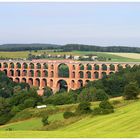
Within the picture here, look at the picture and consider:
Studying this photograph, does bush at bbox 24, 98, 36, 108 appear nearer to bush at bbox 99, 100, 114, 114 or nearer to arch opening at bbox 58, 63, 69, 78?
bush at bbox 99, 100, 114, 114

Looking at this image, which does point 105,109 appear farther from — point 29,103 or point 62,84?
point 62,84

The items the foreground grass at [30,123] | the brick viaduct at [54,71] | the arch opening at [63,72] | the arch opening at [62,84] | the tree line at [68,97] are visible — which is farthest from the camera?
the arch opening at [63,72]

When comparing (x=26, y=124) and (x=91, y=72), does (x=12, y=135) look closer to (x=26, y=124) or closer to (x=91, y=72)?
(x=26, y=124)

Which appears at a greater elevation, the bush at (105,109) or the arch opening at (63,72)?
the bush at (105,109)

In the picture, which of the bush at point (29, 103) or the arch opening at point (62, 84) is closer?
the bush at point (29, 103)

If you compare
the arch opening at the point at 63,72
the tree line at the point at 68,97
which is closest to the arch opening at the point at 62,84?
the arch opening at the point at 63,72

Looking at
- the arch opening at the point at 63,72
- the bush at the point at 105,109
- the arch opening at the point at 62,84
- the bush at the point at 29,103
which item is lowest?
the arch opening at the point at 62,84

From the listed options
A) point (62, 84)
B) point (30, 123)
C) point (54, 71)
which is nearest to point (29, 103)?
point (30, 123)

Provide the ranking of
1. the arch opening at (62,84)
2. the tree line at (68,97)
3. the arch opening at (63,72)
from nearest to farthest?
the tree line at (68,97), the arch opening at (62,84), the arch opening at (63,72)

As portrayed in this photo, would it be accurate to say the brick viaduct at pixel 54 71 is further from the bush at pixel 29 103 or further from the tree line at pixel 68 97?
the bush at pixel 29 103
